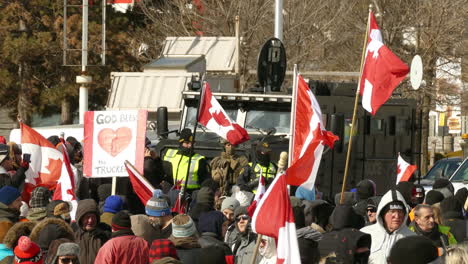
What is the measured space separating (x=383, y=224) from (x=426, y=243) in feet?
7.01

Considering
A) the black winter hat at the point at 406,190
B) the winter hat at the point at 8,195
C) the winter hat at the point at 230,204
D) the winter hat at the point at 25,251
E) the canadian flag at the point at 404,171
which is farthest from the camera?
the canadian flag at the point at 404,171

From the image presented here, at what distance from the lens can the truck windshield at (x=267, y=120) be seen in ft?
57.6

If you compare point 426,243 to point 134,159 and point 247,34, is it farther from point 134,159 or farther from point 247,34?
point 247,34

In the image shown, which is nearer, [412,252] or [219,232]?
[412,252]

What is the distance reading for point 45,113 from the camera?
45.4m

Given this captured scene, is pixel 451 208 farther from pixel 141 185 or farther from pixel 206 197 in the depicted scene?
pixel 141 185

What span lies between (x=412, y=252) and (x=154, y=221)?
13.0 feet

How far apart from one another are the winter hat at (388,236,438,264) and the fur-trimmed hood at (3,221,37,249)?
12.0ft

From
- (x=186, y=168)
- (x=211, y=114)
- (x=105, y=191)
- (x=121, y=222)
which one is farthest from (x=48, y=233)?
(x=186, y=168)

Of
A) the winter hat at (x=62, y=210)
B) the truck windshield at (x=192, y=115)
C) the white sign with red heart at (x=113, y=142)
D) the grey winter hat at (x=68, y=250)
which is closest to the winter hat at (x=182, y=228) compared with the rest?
the grey winter hat at (x=68, y=250)

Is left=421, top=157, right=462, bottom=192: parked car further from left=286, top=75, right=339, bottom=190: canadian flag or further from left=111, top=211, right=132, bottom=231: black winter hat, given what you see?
left=111, top=211, right=132, bottom=231: black winter hat

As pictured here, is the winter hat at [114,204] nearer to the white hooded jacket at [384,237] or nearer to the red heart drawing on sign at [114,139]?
the red heart drawing on sign at [114,139]

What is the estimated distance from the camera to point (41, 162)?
14641 mm

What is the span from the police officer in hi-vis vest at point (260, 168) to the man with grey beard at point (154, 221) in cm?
449
